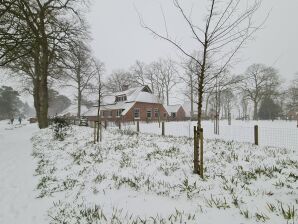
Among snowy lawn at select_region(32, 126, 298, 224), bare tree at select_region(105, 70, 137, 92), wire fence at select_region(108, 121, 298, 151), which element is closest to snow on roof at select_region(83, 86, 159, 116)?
wire fence at select_region(108, 121, 298, 151)

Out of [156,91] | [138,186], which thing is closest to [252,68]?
[156,91]

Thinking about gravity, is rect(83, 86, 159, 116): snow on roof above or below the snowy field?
above

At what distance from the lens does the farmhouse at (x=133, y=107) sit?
3969cm

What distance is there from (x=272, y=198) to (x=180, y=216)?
168 centimetres

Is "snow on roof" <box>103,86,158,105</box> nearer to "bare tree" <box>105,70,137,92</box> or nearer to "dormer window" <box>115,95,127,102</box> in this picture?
"dormer window" <box>115,95,127,102</box>

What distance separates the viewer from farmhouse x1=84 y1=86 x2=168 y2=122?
130ft

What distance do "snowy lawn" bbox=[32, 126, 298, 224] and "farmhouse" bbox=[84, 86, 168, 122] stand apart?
3223cm

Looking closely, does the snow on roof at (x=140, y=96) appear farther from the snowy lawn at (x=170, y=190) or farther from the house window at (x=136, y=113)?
the snowy lawn at (x=170, y=190)

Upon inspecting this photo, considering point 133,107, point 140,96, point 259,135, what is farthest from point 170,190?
point 140,96

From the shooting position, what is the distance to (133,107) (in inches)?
1570

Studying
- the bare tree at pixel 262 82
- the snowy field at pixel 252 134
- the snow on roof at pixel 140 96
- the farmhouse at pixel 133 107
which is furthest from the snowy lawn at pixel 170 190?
the bare tree at pixel 262 82

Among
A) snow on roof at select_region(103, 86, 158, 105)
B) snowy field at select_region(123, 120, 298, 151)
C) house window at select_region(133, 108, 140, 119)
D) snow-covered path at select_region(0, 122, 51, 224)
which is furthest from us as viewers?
snow on roof at select_region(103, 86, 158, 105)

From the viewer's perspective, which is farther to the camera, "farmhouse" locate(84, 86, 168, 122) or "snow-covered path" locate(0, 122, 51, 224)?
"farmhouse" locate(84, 86, 168, 122)

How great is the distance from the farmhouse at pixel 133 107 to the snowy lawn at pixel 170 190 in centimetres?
3223
